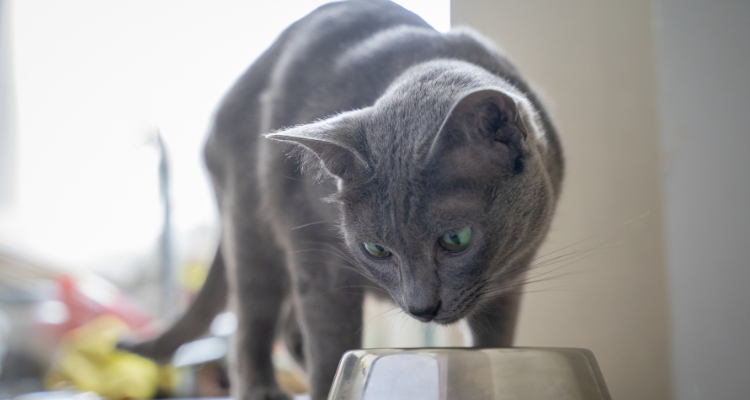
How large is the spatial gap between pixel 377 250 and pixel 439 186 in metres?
0.14

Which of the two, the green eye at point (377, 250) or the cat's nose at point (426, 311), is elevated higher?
the green eye at point (377, 250)

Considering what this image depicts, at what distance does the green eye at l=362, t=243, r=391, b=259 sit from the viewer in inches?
30.3

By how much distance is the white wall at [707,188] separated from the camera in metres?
0.74

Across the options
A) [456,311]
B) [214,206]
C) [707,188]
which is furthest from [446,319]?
[214,206]

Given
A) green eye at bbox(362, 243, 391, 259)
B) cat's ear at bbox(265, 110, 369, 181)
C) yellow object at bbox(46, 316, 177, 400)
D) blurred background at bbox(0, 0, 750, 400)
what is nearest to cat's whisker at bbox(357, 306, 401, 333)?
blurred background at bbox(0, 0, 750, 400)

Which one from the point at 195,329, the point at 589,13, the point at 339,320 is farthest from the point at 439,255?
the point at 195,329

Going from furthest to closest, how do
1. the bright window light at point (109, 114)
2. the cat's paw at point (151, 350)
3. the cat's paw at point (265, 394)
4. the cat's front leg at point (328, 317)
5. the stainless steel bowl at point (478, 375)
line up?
the bright window light at point (109, 114) < the cat's paw at point (151, 350) < the cat's paw at point (265, 394) < the cat's front leg at point (328, 317) < the stainless steel bowl at point (478, 375)

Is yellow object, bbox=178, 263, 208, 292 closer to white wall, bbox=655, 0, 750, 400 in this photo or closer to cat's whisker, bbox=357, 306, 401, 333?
cat's whisker, bbox=357, 306, 401, 333

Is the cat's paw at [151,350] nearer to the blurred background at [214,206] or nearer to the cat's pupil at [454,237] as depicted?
the blurred background at [214,206]

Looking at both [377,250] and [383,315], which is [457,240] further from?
[383,315]

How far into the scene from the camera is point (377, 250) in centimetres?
78

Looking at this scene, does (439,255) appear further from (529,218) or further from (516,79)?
(516,79)

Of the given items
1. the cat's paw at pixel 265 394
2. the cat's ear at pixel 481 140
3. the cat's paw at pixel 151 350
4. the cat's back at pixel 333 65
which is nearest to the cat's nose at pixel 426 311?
the cat's ear at pixel 481 140

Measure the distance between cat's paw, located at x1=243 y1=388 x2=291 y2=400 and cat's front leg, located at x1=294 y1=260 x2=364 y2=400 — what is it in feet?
0.64
